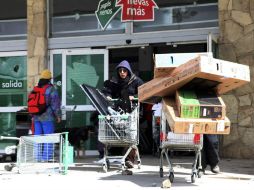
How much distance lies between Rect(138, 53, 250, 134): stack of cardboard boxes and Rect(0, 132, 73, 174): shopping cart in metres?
1.91

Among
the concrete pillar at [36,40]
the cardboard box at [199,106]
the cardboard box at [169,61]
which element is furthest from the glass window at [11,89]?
the cardboard box at [199,106]

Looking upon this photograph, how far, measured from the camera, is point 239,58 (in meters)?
10.5

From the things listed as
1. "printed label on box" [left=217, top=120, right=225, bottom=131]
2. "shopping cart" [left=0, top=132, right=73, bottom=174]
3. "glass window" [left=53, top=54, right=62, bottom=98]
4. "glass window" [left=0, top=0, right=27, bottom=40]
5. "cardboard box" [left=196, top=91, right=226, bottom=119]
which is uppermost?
"glass window" [left=0, top=0, right=27, bottom=40]

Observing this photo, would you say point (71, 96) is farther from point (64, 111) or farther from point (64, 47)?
point (64, 47)

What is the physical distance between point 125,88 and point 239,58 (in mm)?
2978

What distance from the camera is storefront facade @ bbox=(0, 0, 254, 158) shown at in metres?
10.5

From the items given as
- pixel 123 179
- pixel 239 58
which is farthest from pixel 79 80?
pixel 123 179

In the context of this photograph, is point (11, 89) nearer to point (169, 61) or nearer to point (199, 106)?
point (169, 61)

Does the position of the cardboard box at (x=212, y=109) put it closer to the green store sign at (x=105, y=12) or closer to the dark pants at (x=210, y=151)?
the dark pants at (x=210, y=151)

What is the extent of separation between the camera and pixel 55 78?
38.9ft

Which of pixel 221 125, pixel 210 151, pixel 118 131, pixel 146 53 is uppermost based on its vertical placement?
pixel 146 53

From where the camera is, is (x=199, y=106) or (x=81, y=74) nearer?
(x=199, y=106)

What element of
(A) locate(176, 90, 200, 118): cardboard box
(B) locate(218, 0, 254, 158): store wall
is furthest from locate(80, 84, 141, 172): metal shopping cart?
(B) locate(218, 0, 254, 158): store wall

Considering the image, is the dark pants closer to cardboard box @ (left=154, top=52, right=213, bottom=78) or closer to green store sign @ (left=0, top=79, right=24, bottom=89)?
cardboard box @ (left=154, top=52, right=213, bottom=78)
